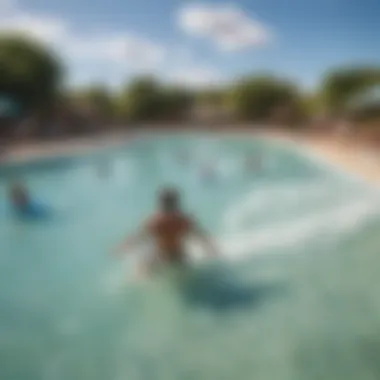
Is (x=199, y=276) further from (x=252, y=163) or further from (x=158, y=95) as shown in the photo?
(x=158, y=95)

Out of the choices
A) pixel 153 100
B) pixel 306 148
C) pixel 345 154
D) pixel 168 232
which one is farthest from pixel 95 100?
pixel 345 154

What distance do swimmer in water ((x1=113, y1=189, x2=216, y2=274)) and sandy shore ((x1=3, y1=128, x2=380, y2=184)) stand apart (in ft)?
1.12

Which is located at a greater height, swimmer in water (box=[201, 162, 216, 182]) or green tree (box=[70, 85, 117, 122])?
green tree (box=[70, 85, 117, 122])

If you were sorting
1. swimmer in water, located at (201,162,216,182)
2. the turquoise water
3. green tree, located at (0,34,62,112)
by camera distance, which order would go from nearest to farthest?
the turquoise water, green tree, located at (0,34,62,112), swimmer in water, located at (201,162,216,182)

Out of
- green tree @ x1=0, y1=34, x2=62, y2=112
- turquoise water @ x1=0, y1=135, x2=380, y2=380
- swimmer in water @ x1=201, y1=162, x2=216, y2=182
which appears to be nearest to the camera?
turquoise water @ x1=0, y1=135, x2=380, y2=380

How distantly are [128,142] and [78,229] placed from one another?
422 mm

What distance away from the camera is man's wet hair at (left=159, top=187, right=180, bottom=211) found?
192 centimetres

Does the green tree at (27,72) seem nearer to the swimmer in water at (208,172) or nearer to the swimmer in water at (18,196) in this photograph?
the swimmer in water at (18,196)

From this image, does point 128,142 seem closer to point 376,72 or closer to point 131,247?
point 131,247

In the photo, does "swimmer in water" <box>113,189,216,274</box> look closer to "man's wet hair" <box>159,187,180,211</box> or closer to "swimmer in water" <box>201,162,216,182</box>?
"man's wet hair" <box>159,187,180,211</box>

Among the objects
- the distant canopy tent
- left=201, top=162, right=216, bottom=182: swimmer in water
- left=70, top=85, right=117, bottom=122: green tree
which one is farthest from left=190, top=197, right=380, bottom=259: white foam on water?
left=70, top=85, right=117, bottom=122: green tree

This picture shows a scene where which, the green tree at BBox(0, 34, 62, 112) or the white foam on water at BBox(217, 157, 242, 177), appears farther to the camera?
the white foam on water at BBox(217, 157, 242, 177)

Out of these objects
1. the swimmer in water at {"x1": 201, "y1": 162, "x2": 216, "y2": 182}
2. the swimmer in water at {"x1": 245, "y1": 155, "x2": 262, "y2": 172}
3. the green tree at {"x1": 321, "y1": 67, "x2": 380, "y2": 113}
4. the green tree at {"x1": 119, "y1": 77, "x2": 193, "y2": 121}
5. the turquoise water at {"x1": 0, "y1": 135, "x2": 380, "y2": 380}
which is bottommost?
the turquoise water at {"x1": 0, "y1": 135, "x2": 380, "y2": 380}

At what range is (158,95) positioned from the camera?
192 cm
